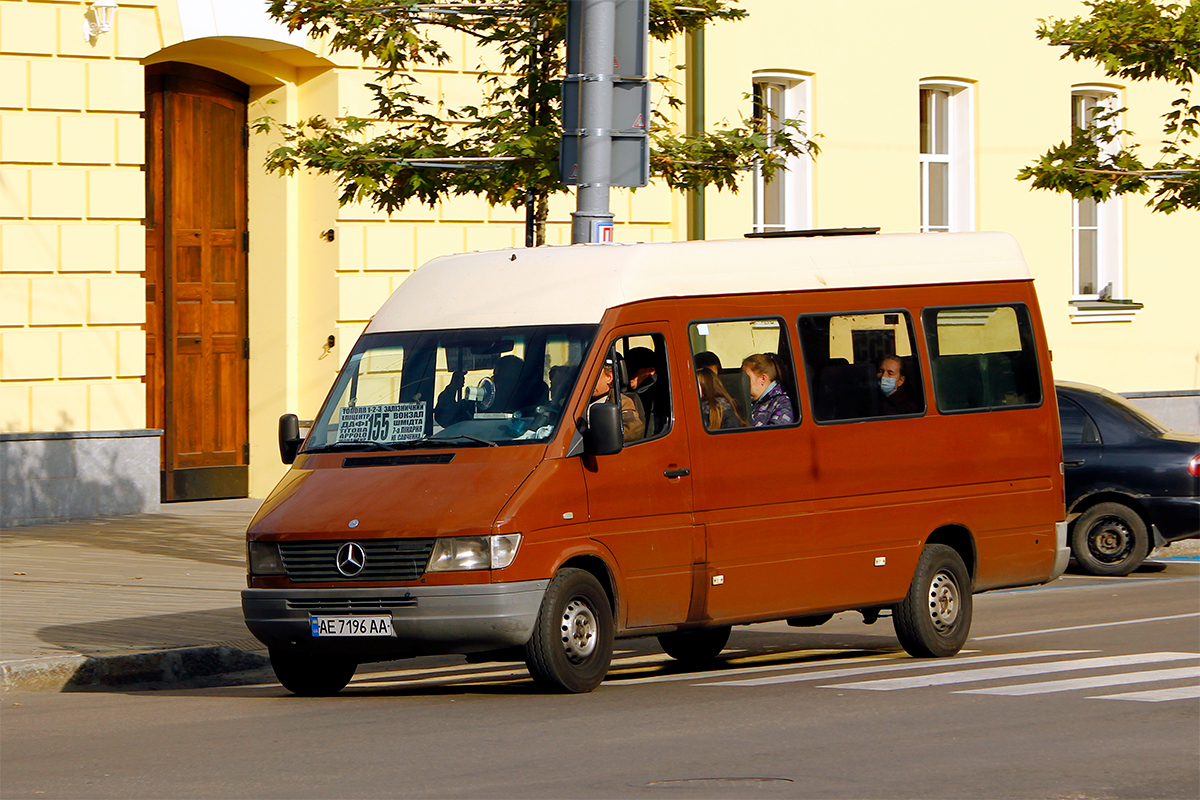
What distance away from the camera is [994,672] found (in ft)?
32.9

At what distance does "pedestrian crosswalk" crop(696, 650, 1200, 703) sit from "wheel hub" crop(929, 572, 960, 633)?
0.24m

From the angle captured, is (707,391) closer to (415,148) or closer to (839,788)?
(839,788)

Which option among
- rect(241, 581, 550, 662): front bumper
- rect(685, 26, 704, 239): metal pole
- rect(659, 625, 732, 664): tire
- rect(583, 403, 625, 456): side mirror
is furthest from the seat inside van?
rect(685, 26, 704, 239): metal pole

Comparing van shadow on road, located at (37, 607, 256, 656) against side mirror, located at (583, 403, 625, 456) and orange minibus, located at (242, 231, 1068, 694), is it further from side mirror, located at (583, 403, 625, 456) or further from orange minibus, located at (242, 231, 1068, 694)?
side mirror, located at (583, 403, 625, 456)

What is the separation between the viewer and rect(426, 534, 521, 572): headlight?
8883 millimetres

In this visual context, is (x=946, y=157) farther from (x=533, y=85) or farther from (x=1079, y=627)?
(x=1079, y=627)

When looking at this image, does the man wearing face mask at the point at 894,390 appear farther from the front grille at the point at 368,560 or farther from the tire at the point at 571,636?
the front grille at the point at 368,560

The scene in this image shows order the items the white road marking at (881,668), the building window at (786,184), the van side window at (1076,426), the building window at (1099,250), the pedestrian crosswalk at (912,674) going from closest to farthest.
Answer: the pedestrian crosswalk at (912,674)
the white road marking at (881,668)
the van side window at (1076,426)
the building window at (786,184)
the building window at (1099,250)

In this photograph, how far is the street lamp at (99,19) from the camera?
17.5 meters

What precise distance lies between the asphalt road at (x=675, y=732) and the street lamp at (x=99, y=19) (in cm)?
876

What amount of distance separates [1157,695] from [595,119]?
5.34m

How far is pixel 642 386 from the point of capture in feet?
32.4

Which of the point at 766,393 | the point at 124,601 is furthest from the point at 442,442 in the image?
the point at 124,601

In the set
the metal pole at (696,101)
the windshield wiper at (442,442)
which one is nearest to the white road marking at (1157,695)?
the windshield wiper at (442,442)
